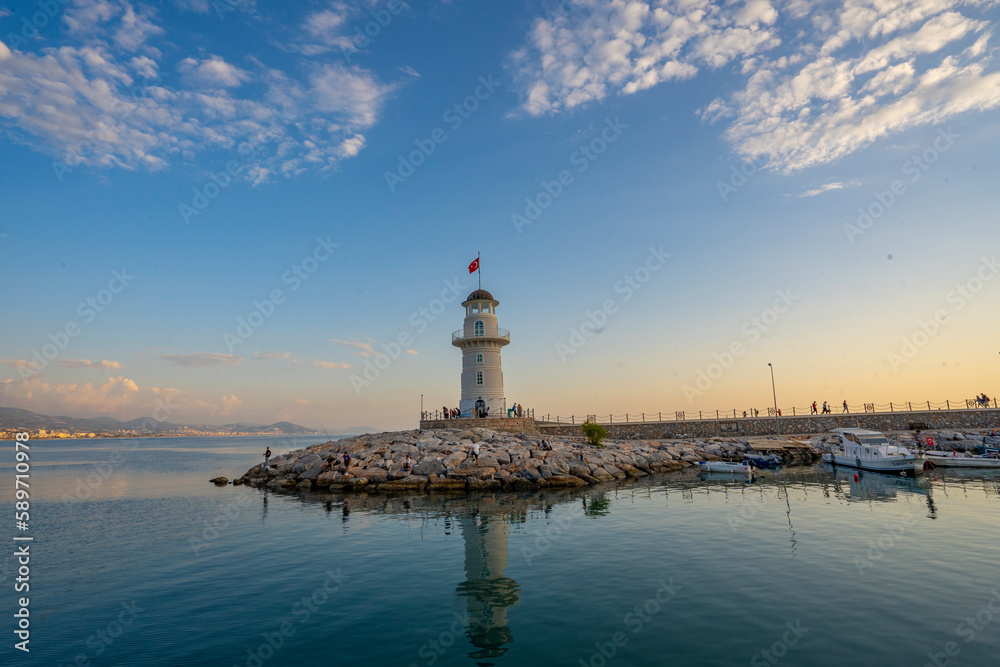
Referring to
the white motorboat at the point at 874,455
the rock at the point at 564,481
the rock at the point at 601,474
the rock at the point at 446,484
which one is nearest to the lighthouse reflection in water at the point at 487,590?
the rock at the point at 446,484

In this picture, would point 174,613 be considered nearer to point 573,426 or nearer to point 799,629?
point 799,629

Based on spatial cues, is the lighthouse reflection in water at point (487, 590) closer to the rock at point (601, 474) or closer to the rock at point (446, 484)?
the rock at point (446, 484)

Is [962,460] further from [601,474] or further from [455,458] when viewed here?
[455,458]

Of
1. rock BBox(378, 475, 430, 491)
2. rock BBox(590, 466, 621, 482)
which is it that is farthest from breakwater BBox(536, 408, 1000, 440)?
rock BBox(378, 475, 430, 491)

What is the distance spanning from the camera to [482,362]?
49.2 meters

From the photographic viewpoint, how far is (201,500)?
31266 millimetres

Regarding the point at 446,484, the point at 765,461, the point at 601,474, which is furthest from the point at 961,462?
the point at 446,484

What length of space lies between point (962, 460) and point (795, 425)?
1915 cm

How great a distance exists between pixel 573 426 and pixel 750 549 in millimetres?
38141

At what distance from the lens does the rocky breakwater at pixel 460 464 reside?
31.7m

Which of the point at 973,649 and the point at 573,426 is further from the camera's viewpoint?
the point at 573,426

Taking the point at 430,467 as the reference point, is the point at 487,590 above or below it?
below

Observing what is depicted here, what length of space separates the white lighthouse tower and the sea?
23.5 m

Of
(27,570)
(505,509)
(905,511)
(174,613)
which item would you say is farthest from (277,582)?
(905,511)
